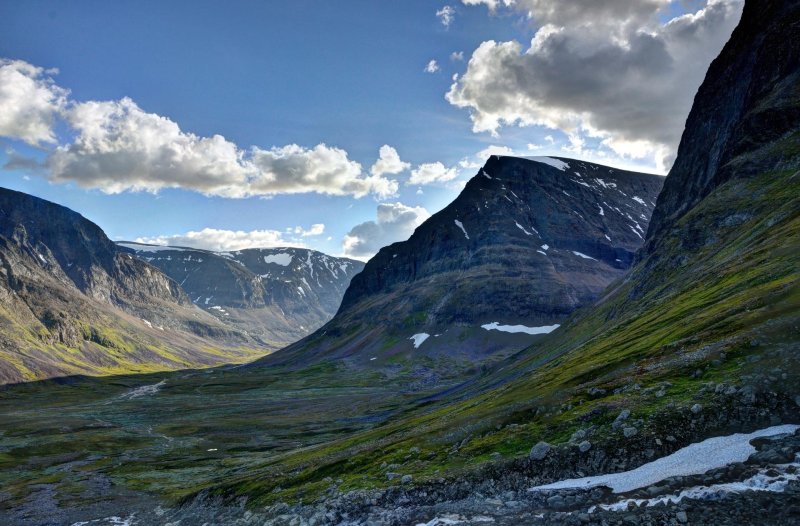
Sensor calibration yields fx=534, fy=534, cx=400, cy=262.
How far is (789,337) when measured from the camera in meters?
34.1

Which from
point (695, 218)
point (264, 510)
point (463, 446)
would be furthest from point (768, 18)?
point (264, 510)

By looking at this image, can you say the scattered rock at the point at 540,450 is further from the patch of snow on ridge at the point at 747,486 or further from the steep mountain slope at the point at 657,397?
the patch of snow on ridge at the point at 747,486

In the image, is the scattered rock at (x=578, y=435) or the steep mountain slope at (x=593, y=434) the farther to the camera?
the scattered rock at (x=578, y=435)

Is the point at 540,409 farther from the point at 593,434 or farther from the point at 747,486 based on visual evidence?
the point at 747,486

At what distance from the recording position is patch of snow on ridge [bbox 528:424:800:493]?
1046 inches

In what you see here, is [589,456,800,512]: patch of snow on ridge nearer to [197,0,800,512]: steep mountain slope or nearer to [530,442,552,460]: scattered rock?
[197,0,800,512]: steep mountain slope

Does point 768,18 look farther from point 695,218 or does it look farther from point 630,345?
point 630,345

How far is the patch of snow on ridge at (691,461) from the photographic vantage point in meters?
26.6

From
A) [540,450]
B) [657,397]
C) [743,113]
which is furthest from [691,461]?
[743,113]

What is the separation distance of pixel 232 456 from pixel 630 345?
78840mm

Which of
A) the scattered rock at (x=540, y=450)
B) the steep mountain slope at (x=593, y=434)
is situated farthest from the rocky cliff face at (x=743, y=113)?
the scattered rock at (x=540, y=450)

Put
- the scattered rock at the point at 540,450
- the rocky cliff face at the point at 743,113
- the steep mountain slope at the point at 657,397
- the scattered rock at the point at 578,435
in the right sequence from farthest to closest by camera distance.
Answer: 1. the rocky cliff face at the point at 743,113
2. the scattered rock at the point at 540,450
3. the scattered rock at the point at 578,435
4. the steep mountain slope at the point at 657,397

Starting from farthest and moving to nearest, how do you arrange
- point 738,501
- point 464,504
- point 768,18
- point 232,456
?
point 768,18 → point 232,456 → point 464,504 → point 738,501

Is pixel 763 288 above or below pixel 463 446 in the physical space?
above
